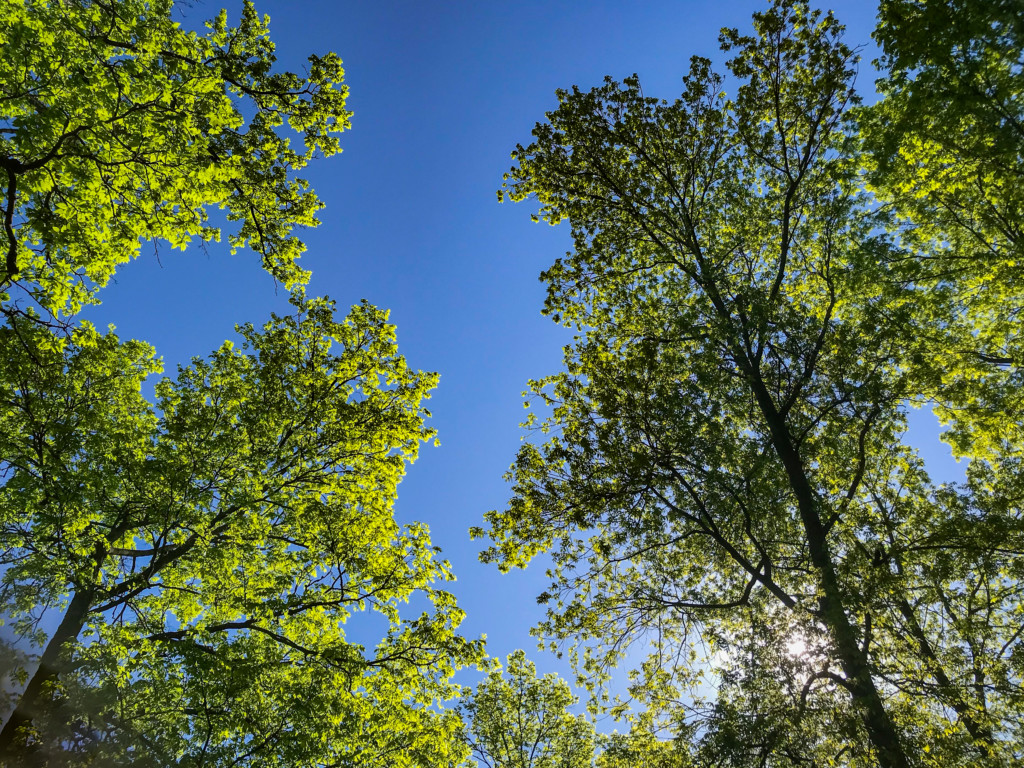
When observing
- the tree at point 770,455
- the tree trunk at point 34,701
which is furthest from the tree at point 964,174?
the tree trunk at point 34,701

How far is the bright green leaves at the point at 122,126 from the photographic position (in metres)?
5.95

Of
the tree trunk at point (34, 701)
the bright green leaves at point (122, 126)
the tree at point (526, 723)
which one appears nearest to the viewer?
the bright green leaves at point (122, 126)

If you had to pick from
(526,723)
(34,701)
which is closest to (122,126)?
(34,701)

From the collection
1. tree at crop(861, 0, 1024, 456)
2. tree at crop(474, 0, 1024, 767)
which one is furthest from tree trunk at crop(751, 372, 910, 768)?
tree at crop(861, 0, 1024, 456)

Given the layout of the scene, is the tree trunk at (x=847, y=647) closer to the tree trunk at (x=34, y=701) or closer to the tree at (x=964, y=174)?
the tree at (x=964, y=174)

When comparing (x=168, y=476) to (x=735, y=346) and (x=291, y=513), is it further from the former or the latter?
(x=735, y=346)

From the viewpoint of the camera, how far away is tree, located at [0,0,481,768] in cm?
659

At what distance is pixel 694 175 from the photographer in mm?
10945

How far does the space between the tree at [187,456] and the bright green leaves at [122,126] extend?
36 millimetres

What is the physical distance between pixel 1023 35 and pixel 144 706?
14.9m

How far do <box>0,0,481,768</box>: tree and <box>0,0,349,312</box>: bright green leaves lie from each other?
0.12ft

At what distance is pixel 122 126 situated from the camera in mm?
6512

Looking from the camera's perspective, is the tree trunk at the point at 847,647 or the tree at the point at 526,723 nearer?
the tree trunk at the point at 847,647

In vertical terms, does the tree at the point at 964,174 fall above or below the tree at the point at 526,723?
above
